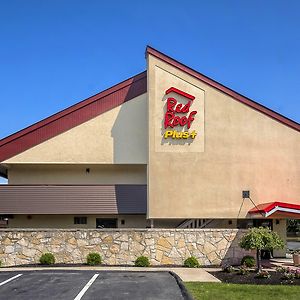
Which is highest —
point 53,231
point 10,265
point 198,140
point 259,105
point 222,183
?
point 259,105

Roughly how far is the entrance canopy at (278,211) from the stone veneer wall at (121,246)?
198cm

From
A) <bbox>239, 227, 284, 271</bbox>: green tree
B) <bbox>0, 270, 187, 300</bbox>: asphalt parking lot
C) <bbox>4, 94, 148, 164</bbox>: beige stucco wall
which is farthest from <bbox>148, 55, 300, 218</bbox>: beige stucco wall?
<bbox>0, 270, 187, 300</bbox>: asphalt parking lot

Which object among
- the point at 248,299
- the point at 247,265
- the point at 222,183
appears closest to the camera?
the point at 248,299

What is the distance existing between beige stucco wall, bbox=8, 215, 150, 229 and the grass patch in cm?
1292

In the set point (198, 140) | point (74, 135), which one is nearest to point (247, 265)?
point (198, 140)

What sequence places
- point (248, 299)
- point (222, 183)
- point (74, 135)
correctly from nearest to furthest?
point (248, 299), point (222, 183), point (74, 135)

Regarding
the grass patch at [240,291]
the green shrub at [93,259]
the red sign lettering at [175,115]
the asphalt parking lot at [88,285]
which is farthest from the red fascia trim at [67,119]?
the grass patch at [240,291]

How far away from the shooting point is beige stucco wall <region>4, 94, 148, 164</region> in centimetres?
2709

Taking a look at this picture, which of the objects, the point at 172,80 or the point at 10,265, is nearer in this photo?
the point at 10,265

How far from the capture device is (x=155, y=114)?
25891mm

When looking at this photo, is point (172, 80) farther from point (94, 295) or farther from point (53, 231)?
point (94, 295)

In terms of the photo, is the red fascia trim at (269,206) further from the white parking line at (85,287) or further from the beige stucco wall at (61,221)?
the white parking line at (85,287)

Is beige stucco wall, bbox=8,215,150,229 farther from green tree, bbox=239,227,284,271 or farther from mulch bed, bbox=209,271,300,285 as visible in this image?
mulch bed, bbox=209,271,300,285

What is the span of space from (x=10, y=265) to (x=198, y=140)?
37.2ft
